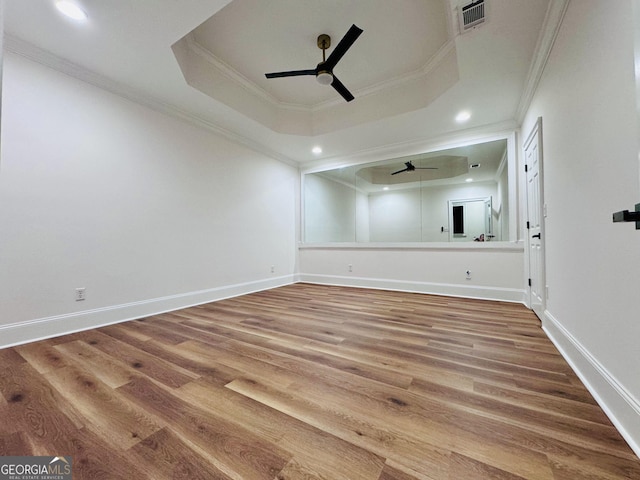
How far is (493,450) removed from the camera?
3.63 feet

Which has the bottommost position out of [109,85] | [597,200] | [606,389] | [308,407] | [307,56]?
[308,407]

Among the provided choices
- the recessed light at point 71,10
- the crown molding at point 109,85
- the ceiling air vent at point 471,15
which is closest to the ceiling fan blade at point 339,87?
the ceiling air vent at point 471,15

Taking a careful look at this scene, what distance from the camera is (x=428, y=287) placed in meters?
4.22

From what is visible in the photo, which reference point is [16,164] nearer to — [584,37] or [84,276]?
[84,276]

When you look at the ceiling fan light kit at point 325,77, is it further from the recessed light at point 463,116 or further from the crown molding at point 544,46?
the recessed light at point 463,116

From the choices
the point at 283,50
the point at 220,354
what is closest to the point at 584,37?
the point at 283,50

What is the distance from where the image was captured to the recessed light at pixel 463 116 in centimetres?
349

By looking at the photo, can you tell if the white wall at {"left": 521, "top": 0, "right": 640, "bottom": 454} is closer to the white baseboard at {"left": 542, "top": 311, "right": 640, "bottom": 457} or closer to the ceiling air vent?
the white baseboard at {"left": 542, "top": 311, "right": 640, "bottom": 457}

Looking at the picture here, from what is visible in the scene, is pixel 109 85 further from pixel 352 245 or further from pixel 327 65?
pixel 352 245

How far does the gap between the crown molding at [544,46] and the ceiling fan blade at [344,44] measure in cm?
141

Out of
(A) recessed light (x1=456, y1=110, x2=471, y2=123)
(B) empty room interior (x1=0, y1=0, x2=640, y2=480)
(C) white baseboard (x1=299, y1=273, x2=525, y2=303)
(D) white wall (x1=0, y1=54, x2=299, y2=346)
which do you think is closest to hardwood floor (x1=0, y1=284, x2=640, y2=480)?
(B) empty room interior (x1=0, y1=0, x2=640, y2=480)

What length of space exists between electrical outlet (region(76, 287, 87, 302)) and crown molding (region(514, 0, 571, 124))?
179 inches

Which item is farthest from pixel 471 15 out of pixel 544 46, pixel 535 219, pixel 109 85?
pixel 109 85

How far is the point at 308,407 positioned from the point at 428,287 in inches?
131
